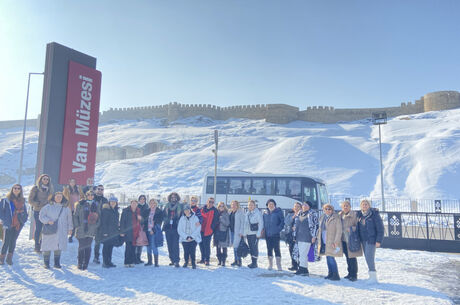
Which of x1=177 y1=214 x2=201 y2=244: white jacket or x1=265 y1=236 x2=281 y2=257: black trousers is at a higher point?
x1=177 y1=214 x2=201 y2=244: white jacket

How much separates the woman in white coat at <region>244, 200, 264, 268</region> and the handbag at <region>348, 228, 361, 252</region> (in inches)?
73.8

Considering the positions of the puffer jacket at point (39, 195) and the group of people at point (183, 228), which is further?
the puffer jacket at point (39, 195)

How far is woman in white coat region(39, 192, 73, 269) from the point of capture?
6664 mm

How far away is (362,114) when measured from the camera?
60906 mm

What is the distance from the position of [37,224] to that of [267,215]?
501cm

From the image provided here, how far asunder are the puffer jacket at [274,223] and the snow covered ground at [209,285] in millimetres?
806

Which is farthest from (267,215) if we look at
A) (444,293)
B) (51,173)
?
(51,173)

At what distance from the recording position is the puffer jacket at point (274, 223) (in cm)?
747

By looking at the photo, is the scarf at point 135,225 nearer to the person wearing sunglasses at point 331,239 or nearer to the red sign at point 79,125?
the red sign at point 79,125

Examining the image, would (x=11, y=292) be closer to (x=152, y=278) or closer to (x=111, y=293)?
(x=111, y=293)

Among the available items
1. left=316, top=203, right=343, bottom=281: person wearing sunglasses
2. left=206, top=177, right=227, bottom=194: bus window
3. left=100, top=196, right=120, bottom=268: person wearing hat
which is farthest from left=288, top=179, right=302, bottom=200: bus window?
left=100, top=196, right=120, bottom=268: person wearing hat

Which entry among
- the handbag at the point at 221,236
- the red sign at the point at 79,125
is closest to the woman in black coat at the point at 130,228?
the handbag at the point at 221,236

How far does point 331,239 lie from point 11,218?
6.14 meters

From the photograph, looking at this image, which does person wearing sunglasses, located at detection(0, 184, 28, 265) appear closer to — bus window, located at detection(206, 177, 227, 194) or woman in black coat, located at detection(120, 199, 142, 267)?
woman in black coat, located at detection(120, 199, 142, 267)
